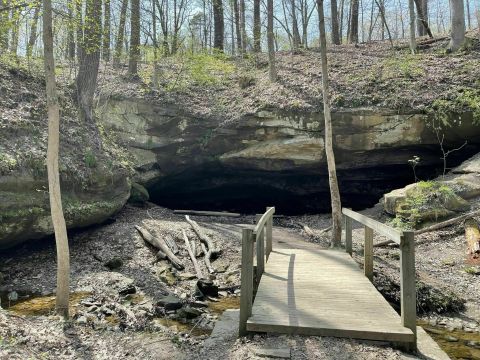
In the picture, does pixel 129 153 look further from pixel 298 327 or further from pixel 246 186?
pixel 298 327

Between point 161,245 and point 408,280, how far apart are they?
7.26 meters

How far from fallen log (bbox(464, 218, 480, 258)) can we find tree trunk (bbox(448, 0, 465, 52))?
9.45m

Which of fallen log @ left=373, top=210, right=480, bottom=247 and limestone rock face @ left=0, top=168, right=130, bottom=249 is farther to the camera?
fallen log @ left=373, top=210, right=480, bottom=247

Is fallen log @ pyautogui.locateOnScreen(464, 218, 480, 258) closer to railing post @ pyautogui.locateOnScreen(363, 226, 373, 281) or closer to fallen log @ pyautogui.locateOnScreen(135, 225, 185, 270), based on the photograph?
railing post @ pyautogui.locateOnScreen(363, 226, 373, 281)

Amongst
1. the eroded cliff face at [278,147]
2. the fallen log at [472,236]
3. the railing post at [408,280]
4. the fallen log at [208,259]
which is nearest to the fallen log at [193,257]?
the fallen log at [208,259]

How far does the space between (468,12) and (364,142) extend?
3357cm

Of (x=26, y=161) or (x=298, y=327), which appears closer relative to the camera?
(x=298, y=327)

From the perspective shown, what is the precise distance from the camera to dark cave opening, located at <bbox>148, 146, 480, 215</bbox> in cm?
1605

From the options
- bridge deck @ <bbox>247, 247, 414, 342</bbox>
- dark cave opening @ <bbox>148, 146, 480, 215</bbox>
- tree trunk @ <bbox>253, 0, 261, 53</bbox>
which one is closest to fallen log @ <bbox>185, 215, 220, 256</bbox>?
bridge deck @ <bbox>247, 247, 414, 342</bbox>

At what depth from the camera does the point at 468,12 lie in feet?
123

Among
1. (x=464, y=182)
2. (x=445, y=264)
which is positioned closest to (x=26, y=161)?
(x=445, y=264)

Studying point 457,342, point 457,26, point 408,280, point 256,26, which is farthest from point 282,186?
point 408,280

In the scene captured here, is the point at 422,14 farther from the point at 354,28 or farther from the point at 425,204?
the point at 425,204

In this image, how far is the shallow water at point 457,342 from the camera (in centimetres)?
551
